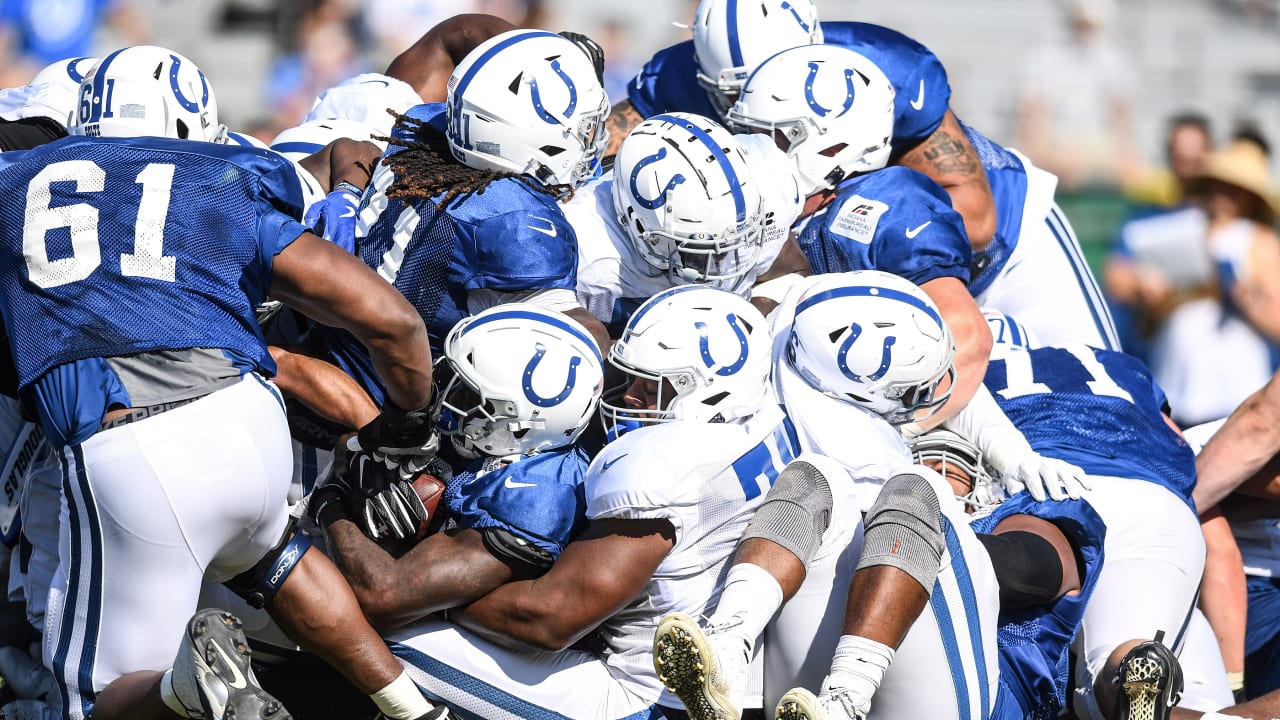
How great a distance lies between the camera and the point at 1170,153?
7.98m

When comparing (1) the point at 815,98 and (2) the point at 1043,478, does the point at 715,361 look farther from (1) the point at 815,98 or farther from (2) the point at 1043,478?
(1) the point at 815,98

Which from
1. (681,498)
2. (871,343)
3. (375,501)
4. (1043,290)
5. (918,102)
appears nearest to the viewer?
(681,498)

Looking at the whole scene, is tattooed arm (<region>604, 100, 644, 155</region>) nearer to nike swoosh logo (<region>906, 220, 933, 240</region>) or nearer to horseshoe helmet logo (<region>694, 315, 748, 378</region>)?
nike swoosh logo (<region>906, 220, 933, 240</region>)

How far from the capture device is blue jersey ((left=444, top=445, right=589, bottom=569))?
359 cm

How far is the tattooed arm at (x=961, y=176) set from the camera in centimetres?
517

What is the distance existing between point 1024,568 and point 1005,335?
4.63 feet

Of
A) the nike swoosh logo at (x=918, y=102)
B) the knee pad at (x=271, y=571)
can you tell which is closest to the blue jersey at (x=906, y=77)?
the nike swoosh logo at (x=918, y=102)

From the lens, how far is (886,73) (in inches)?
206

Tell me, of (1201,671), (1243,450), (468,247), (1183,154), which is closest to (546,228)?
(468,247)

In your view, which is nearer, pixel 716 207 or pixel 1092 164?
pixel 716 207

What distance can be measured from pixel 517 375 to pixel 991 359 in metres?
1.94

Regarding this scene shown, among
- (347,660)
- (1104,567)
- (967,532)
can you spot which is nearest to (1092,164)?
(1104,567)

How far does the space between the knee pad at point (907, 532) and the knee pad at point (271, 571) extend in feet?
4.49

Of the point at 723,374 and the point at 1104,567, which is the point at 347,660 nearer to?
the point at 723,374
